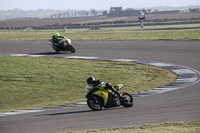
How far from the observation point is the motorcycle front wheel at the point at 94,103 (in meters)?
13.1

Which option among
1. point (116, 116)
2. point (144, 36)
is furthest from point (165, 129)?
point (144, 36)

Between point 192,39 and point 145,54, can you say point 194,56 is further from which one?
point 192,39

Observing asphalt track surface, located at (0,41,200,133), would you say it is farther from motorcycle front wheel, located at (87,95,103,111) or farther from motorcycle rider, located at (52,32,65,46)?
motorcycle rider, located at (52,32,65,46)

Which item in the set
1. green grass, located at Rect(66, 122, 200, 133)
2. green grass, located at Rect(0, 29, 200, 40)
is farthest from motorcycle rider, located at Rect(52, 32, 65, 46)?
green grass, located at Rect(66, 122, 200, 133)

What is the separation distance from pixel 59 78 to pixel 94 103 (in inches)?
380

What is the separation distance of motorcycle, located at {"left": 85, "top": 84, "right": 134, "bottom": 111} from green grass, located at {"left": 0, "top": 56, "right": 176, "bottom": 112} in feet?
9.43

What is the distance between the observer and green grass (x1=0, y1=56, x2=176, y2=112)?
17.9 meters

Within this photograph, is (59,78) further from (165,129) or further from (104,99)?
(165,129)

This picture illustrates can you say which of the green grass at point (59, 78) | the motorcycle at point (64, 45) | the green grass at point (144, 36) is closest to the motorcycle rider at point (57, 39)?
the motorcycle at point (64, 45)

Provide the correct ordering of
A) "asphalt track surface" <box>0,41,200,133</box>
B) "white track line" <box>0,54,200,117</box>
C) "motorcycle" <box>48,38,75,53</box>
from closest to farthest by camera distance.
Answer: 1. "asphalt track surface" <box>0,41,200,133</box>
2. "white track line" <box>0,54,200,117</box>
3. "motorcycle" <box>48,38,75,53</box>

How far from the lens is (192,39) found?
120 feet

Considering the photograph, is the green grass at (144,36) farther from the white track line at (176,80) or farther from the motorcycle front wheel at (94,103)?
the motorcycle front wheel at (94,103)

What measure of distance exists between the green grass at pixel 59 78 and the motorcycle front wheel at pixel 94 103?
2.83 meters

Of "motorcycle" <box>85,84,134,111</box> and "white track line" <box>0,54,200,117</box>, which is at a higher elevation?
"motorcycle" <box>85,84,134,111</box>
